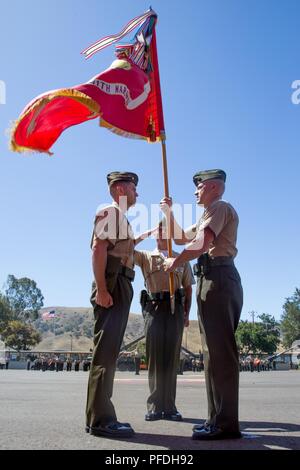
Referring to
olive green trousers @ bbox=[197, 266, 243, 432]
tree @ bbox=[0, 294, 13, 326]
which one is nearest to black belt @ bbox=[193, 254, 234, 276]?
olive green trousers @ bbox=[197, 266, 243, 432]

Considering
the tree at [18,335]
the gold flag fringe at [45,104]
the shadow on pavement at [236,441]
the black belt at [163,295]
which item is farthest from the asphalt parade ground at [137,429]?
the tree at [18,335]

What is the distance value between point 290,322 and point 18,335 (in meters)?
64.5

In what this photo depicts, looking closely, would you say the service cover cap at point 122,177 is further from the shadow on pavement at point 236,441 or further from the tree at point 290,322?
the tree at point 290,322

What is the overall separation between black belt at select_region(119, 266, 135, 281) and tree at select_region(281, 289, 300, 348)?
115480 millimetres

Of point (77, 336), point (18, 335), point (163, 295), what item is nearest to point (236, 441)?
point (163, 295)

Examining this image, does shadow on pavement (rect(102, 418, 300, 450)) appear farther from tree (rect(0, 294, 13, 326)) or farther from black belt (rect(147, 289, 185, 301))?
tree (rect(0, 294, 13, 326))

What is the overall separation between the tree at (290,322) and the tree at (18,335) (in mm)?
59816

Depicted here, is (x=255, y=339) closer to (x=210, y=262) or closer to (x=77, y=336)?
(x=77, y=336)

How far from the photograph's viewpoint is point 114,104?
16.8 feet

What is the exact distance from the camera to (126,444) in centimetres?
335

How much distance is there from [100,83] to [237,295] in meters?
2.68

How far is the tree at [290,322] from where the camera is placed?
368 ft

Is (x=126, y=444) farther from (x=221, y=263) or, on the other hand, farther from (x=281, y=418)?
(x=281, y=418)
